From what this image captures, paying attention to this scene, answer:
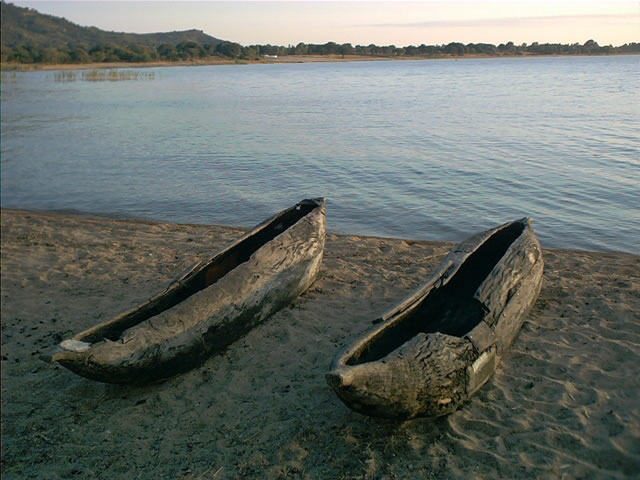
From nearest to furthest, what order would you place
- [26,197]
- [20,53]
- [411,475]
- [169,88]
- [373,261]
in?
[411,475] < [373,261] < [26,197] < [169,88] < [20,53]

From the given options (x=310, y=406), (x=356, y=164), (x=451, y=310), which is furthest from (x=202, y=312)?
(x=356, y=164)

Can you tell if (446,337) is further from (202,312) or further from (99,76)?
(99,76)

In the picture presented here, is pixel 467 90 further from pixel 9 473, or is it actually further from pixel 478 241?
pixel 9 473

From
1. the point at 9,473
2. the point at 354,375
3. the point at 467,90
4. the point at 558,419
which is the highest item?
the point at 467,90

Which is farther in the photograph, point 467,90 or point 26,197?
point 467,90

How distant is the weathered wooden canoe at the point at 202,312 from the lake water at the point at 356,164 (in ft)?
13.3

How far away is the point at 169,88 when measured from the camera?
44031 millimetres

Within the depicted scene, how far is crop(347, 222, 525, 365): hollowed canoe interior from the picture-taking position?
4.52 meters

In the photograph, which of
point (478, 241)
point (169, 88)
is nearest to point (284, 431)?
point (478, 241)

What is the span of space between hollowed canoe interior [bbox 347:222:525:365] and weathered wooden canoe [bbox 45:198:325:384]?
1554 mm

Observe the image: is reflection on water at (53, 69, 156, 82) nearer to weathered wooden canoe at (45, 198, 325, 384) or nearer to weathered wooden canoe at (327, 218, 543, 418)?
weathered wooden canoe at (45, 198, 325, 384)

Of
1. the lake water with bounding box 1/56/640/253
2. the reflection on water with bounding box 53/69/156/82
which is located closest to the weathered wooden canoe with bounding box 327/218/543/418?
the lake water with bounding box 1/56/640/253

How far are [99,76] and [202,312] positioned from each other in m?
55.8

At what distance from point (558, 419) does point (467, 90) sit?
39322 millimetres
